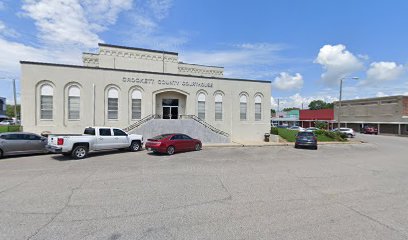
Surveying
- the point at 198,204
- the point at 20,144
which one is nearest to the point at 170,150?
the point at 20,144

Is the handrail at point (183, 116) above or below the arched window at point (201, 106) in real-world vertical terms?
below

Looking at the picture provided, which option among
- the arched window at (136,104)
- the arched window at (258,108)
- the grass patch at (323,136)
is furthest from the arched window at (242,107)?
the arched window at (136,104)

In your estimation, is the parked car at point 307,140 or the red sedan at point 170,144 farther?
the parked car at point 307,140

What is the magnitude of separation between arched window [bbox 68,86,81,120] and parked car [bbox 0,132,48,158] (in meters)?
6.37

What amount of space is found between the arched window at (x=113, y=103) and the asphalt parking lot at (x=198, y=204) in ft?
38.1

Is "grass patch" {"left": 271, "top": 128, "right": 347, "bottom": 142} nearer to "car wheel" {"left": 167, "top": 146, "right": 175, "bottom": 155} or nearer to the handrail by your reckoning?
the handrail

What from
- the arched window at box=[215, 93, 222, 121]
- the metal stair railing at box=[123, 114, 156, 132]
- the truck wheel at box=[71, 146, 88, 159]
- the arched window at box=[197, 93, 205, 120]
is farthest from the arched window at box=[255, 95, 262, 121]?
the truck wheel at box=[71, 146, 88, 159]

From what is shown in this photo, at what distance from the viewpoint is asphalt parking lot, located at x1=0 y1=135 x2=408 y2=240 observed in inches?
171

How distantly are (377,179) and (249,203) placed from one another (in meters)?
6.33

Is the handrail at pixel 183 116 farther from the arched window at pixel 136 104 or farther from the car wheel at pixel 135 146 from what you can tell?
the car wheel at pixel 135 146

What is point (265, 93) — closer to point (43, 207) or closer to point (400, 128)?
point (43, 207)

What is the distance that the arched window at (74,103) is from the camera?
65.4 ft

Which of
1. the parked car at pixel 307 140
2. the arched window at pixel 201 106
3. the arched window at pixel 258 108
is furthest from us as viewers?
the arched window at pixel 258 108

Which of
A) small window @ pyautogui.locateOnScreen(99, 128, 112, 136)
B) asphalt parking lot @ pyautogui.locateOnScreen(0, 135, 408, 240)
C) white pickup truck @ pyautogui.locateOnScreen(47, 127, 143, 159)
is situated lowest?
asphalt parking lot @ pyautogui.locateOnScreen(0, 135, 408, 240)
